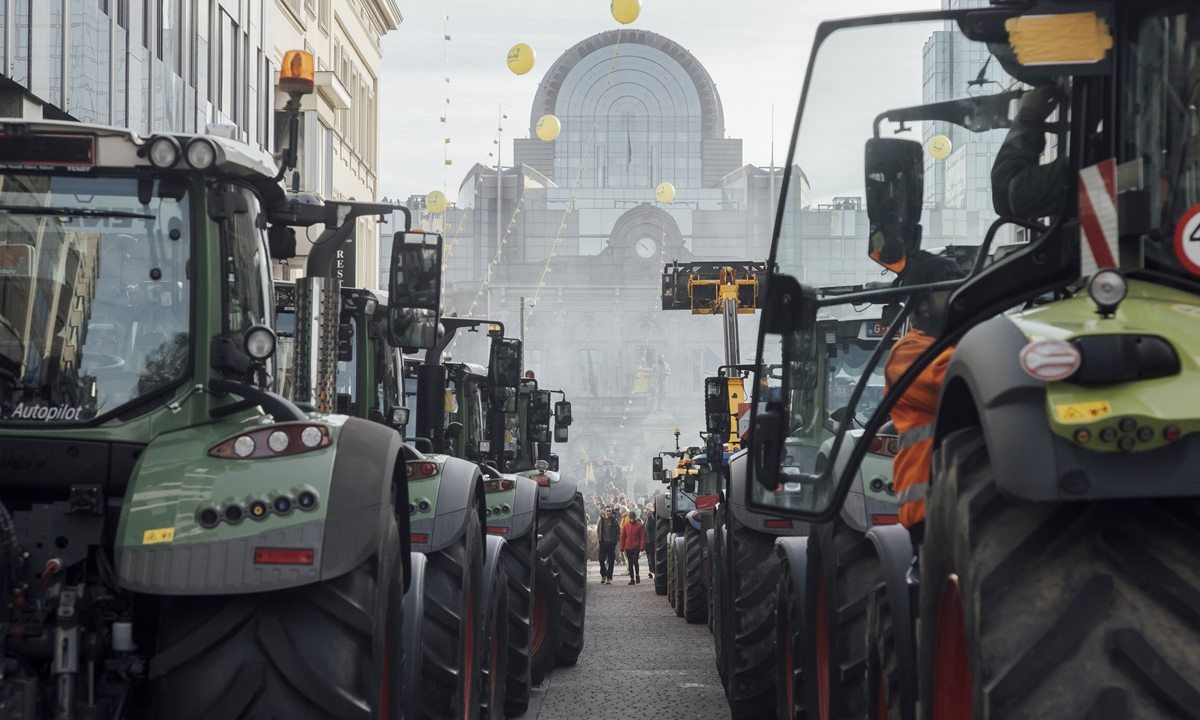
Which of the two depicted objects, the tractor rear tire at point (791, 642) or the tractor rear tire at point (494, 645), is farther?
the tractor rear tire at point (494, 645)

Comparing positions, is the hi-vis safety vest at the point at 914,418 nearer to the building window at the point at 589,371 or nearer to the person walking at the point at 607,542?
the person walking at the point at 607,542

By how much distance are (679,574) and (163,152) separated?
Result: 15.4 meters

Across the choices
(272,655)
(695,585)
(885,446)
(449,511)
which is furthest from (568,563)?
(272,655)

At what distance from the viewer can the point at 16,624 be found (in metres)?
4.14

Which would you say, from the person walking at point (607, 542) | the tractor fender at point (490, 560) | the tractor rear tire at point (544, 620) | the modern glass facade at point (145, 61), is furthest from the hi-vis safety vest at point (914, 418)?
the person walking at point (607, 542)

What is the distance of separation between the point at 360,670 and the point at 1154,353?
7.95ft

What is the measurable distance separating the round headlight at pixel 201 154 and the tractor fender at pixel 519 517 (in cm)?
601

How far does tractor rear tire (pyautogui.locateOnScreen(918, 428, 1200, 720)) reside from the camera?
264 cm

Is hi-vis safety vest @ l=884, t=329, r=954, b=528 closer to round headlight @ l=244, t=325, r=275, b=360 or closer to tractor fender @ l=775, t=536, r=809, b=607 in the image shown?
round headlight @ l=244, t=325, r=275, b=360

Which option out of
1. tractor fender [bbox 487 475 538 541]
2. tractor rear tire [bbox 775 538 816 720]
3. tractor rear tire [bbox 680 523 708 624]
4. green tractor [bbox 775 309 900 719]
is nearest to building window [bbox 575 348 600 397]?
tractor rear tire [bbox 680 523 708 624]

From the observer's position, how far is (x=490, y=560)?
26.4 feet

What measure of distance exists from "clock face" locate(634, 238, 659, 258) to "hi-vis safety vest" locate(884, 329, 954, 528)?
81.8 meters

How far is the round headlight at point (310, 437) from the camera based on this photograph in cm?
457

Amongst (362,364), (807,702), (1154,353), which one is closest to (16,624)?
(1154,353)
